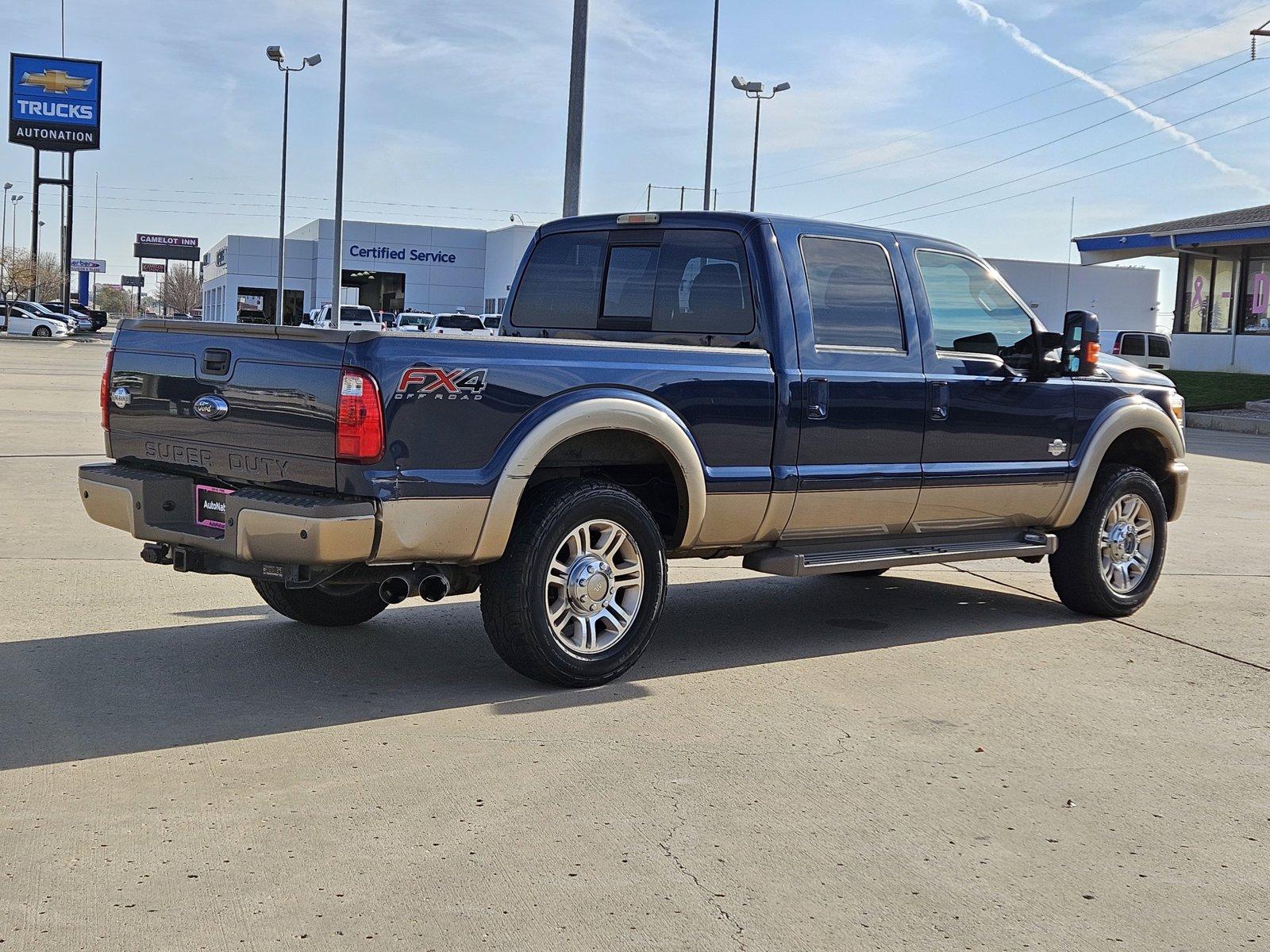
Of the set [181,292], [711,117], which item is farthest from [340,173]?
[181,292]

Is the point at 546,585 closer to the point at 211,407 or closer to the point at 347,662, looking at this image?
the point at 347,662

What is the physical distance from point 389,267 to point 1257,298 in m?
47.8

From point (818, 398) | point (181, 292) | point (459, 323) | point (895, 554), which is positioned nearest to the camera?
point (818, 398)

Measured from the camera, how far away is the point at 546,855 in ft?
13.5

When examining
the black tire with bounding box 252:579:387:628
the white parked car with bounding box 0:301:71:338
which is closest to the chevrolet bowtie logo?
the white parked car with bounding box 0:301:71:338

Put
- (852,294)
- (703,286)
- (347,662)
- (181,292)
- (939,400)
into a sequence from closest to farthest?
(347,662), (703,286), (852,294), (939,400), (181,292)

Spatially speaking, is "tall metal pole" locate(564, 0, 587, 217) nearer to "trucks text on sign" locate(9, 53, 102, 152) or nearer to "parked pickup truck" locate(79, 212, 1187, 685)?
"parked pickup truck" locate(79, 212, 1187, 685)

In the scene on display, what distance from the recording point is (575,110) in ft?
45.3

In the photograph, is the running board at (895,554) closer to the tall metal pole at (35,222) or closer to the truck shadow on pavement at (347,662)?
the truck shadow on pavement at (347,662)

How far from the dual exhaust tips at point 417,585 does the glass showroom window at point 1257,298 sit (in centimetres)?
4255

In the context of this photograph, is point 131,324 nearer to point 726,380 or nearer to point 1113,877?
point 726,380

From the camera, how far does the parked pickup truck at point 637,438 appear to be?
5.42m

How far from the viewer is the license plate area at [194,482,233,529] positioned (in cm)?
574

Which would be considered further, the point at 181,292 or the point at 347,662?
the point at 181,292
